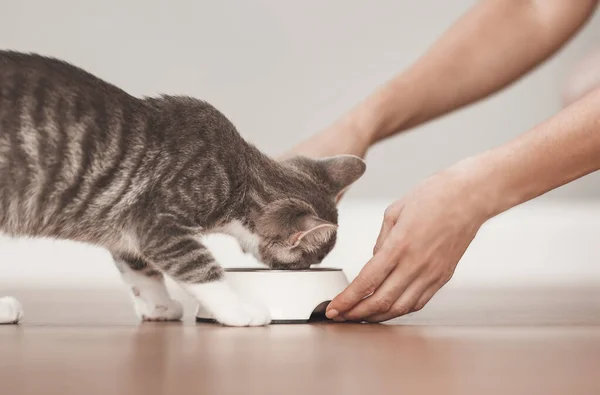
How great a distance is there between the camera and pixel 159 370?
992 mm

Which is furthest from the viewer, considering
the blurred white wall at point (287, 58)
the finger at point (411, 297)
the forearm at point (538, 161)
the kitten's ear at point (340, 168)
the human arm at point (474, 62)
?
the blurred white wall at point (287, 58)

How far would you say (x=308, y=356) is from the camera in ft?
3.75

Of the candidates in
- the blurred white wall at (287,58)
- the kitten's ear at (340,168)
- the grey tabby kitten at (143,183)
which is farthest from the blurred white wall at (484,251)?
the grey tabby kitten at (143,183)

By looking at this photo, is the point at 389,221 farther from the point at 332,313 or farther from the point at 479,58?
the point at 479,58

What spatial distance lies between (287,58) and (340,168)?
219 cm

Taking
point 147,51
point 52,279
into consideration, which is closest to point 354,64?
point 147,51

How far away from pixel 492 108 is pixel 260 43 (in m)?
1.14

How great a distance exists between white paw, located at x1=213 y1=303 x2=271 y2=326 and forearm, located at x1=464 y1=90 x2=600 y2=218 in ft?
1.47

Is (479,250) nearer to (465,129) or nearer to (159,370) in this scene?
(465,129)

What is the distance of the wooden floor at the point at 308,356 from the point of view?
34.7 inches

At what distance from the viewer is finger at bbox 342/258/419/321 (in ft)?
5.21

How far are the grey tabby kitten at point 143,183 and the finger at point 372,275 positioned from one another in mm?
156

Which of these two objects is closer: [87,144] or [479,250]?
[87,144]

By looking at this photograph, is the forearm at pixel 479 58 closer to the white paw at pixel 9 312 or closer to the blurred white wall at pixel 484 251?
the white paw at pixel 9 312
